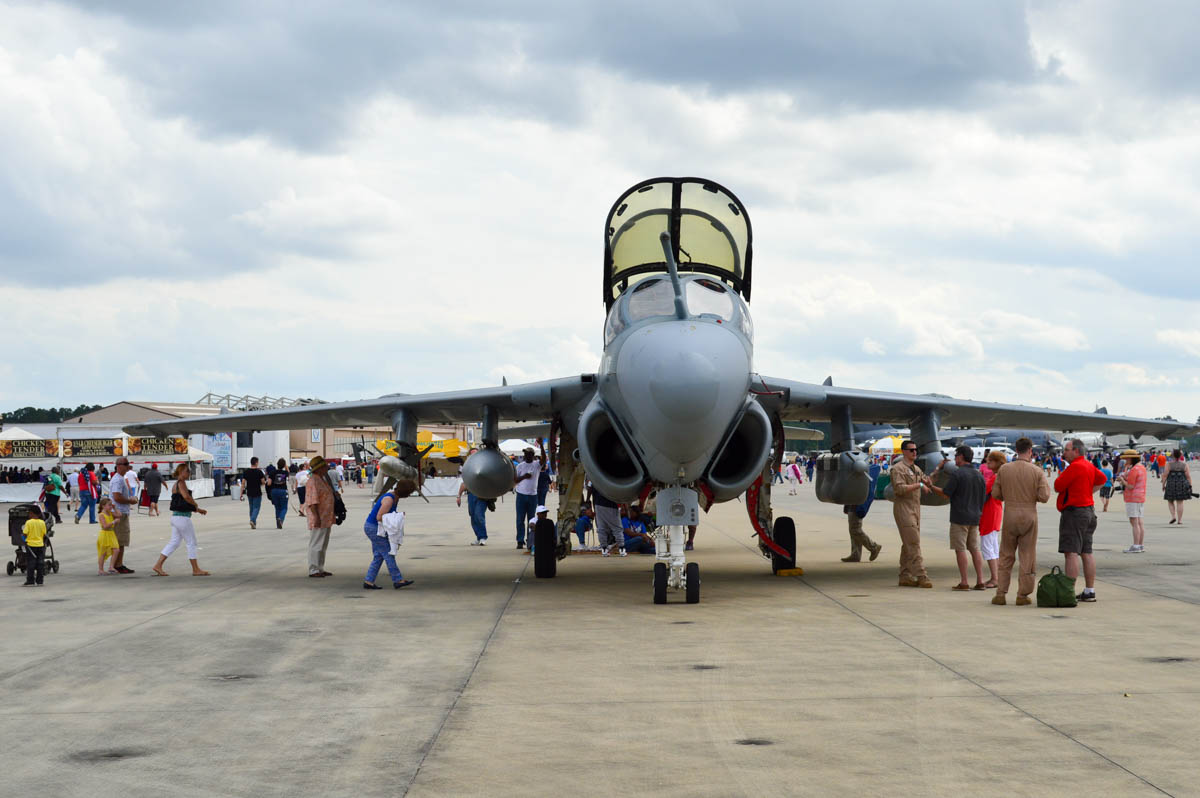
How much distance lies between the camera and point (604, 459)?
12977 mm

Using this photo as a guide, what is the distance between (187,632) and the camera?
10.4m

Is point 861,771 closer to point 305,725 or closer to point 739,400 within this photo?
point 305,725

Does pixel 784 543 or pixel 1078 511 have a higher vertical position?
pixel 1078 511

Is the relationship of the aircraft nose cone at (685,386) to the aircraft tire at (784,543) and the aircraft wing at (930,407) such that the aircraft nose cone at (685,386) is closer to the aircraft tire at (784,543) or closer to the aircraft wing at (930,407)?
the aircraft wing at (930,407)

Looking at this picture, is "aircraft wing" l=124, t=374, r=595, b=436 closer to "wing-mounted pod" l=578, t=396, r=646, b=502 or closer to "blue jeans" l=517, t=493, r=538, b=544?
"wing-mounted pod" l=578, t=396, r=646, b=502

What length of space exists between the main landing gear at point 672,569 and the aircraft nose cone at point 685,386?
1.87 meters

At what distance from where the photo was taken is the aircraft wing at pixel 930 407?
14531 millimetres

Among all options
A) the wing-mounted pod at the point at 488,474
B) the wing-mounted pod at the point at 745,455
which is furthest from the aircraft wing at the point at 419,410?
the wing-mounted pod at the point at 745,455

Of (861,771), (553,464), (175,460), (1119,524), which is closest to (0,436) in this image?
(175,460)

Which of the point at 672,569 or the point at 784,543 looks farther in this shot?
the point at 784,543

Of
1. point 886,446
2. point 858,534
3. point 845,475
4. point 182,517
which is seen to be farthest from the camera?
point 886,446

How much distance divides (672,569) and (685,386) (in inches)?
103

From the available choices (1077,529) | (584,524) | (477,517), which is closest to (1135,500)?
(1077,529)

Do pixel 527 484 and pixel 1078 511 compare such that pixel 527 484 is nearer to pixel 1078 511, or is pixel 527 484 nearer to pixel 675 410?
pixel 675 410
